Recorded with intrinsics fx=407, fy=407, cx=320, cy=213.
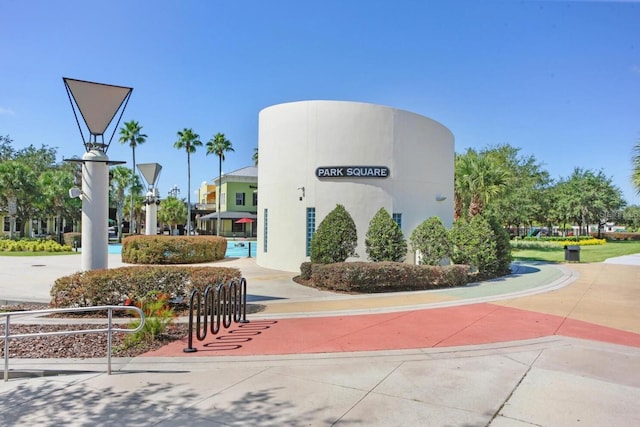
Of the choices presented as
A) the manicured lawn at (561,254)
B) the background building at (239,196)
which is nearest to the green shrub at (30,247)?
the background building at (239,196)

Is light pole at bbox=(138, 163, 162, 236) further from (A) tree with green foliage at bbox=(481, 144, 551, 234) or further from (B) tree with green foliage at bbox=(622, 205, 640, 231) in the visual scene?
(B) tree with green foliage at bbox=(622, 205, 640, 231)

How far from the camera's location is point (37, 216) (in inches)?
1791

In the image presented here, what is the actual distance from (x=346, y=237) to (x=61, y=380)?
9555mm

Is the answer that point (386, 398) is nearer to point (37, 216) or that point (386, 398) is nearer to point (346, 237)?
point (346, 237)

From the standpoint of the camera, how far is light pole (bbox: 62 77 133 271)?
9.32m

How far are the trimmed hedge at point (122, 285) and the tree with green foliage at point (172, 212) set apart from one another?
52.7 meters

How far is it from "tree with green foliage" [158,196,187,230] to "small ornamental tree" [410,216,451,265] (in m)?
51.3

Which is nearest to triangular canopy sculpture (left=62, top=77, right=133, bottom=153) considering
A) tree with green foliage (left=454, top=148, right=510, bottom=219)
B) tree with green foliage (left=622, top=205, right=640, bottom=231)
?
tree with green foliage (left=454, top=148, right=510, bottom=219)

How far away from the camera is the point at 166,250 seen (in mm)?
20062

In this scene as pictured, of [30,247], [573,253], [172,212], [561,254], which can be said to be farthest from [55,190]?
[561,254]

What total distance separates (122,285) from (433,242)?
969cm

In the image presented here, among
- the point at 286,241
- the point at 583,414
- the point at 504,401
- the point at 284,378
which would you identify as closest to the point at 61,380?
the point at 284,378

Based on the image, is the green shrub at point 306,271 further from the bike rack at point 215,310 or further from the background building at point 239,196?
the background building at point 239,196

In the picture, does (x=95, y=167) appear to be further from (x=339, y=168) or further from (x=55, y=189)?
(x=55, y=189)
